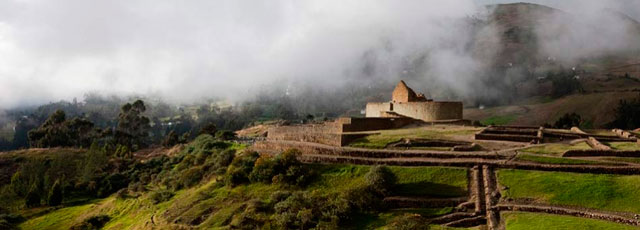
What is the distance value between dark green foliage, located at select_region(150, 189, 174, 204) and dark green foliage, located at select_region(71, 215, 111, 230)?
178 inches

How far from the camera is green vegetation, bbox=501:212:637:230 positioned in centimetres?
1998

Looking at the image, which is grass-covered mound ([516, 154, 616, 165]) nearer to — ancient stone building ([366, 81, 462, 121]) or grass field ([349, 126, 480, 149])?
grass field ([349, 126, 480, 149])

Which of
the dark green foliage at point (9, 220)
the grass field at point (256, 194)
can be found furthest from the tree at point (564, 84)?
the dark green foliage at point (9, 220)

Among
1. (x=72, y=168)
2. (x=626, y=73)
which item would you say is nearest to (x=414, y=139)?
(x=72, y=168)

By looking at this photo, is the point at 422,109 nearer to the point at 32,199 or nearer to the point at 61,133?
the point at 32,199

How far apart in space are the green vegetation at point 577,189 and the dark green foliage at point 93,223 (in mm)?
31469

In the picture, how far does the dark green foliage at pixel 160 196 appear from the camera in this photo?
3884 centimetres

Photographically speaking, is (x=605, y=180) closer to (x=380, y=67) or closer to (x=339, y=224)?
(x=339, y=224)

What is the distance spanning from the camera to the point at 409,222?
21469 mm

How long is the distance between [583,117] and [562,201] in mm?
76513

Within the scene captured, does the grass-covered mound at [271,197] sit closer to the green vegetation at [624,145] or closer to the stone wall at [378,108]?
the green vegetation at [624,145]

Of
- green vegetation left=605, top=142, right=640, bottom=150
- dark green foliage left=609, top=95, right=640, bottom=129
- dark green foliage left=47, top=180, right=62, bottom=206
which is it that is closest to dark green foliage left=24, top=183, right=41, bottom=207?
dark green foliage left=47, top=180, right=62, bottom=206

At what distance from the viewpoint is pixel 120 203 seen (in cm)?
4406

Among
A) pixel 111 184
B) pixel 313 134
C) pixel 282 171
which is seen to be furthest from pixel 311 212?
Answer: pixel 111 184
